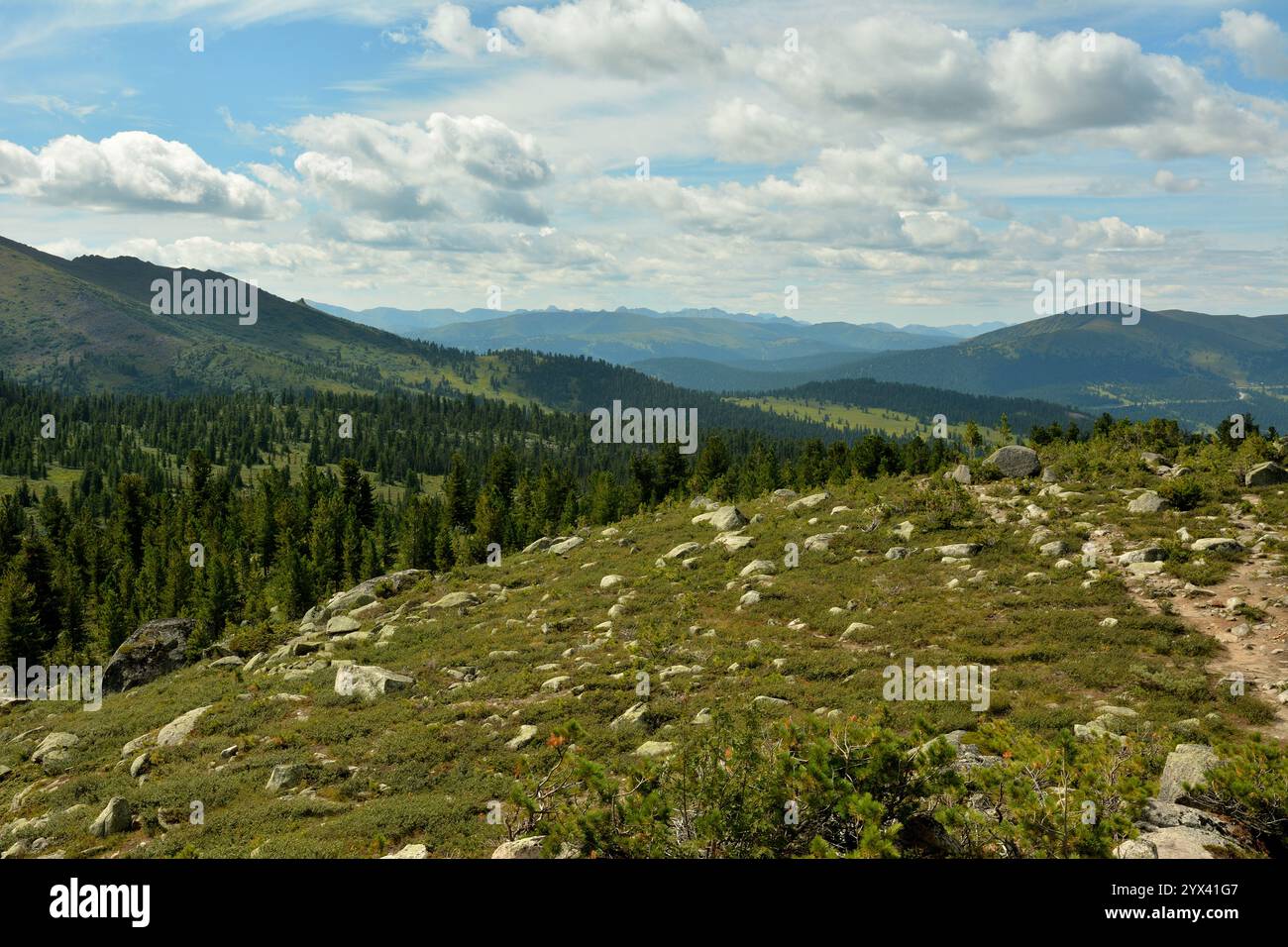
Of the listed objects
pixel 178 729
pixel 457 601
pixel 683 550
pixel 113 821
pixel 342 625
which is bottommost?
pixel 342 625

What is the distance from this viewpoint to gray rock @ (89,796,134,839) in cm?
1863

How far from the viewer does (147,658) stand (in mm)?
49344

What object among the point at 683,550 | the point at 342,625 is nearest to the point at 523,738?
the point at 683,550

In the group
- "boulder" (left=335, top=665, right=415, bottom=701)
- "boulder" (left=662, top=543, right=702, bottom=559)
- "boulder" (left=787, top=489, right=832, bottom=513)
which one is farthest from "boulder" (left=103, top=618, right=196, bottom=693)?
"boulder" (left=787, top=489, right=832, bottom=513)

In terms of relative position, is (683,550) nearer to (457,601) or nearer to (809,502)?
(809,502)

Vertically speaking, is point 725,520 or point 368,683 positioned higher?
point 725,520

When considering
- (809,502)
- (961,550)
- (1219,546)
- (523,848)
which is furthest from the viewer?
(809,502)

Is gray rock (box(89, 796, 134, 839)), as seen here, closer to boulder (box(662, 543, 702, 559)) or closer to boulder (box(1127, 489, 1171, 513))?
boulder (box(662, 543, 702, 559))

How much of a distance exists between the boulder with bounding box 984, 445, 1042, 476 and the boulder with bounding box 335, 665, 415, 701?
132ft

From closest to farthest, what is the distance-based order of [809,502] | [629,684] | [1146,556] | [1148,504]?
[629,684] → [1146,556] → [1148,504] → [809,502]

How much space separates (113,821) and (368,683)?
10262 mm

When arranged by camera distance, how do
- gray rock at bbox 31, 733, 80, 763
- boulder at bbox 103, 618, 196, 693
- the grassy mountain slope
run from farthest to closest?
boulder at bbox 103, 618, 196, 693 → gray rock at bbox 31, 733, 80, 763 → the grassy mountain slope

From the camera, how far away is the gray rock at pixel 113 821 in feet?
61.1
